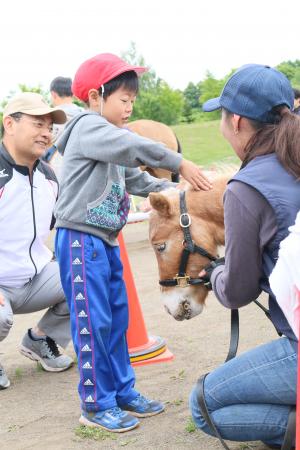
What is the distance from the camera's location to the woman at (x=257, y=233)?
2.62 m

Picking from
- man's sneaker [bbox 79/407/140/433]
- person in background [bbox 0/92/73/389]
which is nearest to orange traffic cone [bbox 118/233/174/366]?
person in background [bbox 0/92/73/389]

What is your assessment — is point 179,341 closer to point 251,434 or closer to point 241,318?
point 241,318

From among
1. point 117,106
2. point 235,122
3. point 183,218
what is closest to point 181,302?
point 183,218

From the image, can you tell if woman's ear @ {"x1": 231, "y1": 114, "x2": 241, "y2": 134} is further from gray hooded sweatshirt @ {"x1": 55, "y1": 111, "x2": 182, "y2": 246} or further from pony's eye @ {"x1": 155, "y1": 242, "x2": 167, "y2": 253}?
pony's eye @ {"x1": 155, "y1": 242, "x2": 167, "y2": 253}

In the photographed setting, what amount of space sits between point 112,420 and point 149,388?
697 millimetres

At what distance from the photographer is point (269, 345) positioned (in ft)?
9.55

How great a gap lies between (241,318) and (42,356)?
1744 mm

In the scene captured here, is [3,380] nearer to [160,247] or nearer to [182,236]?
[160,247]

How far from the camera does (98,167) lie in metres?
3.62

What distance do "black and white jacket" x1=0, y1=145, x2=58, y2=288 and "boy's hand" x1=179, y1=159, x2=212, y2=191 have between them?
1.45 metres

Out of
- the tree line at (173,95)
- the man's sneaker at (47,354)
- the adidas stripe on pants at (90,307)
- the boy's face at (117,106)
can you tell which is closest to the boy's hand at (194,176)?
the boy's face at (117,106)

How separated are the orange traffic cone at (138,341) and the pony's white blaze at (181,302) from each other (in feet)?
4.01

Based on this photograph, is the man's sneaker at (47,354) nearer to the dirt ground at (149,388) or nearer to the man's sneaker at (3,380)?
the dirt ground at (149,388)

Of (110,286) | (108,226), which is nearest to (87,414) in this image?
(110,286)
